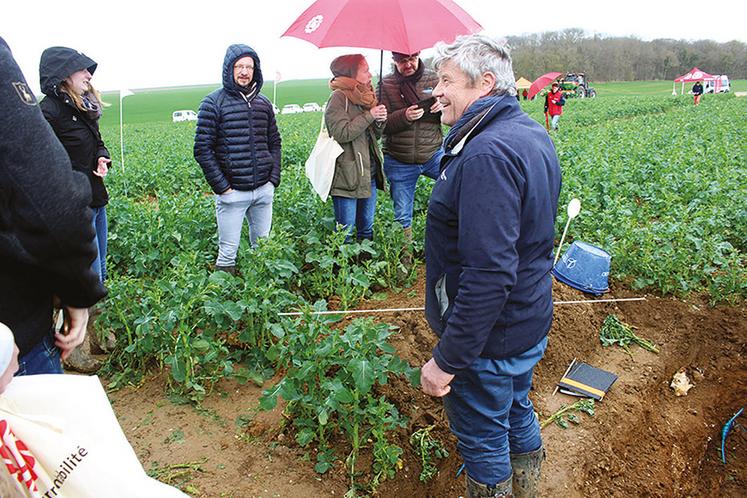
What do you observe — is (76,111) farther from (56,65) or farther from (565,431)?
(565,431)

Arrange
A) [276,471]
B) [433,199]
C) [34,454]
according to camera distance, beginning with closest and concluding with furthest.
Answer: [34,454] → [433,199] → [276,471]

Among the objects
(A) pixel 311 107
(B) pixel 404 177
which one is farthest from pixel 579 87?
(B) pixel 404 177

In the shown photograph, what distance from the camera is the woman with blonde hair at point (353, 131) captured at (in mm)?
4539

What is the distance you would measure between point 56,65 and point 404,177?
2.78 metres

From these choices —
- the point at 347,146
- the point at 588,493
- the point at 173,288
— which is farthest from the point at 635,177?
the point at 173,288

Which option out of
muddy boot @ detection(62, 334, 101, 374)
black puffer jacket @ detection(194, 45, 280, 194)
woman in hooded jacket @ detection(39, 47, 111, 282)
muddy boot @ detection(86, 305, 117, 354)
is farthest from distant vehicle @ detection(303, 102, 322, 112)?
muddy boot @ detection(62, 334, 101, 374)

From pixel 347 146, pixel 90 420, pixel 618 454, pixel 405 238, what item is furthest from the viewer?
pixel 405 238

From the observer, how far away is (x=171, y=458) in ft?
10.0

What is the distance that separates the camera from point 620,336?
14.7 ft

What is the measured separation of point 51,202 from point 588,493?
2.89 metres

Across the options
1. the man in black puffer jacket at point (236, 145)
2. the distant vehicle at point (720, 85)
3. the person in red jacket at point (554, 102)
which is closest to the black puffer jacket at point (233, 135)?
the man in black puffer jacket at point (236, 145)

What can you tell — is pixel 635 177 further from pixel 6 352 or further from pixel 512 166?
pixel 6 352

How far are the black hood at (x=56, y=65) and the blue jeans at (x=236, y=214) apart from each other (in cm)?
135

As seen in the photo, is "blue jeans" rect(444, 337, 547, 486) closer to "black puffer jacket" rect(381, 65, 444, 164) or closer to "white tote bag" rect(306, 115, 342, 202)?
"white tote bag" rect(306, 115, 342, 202)
